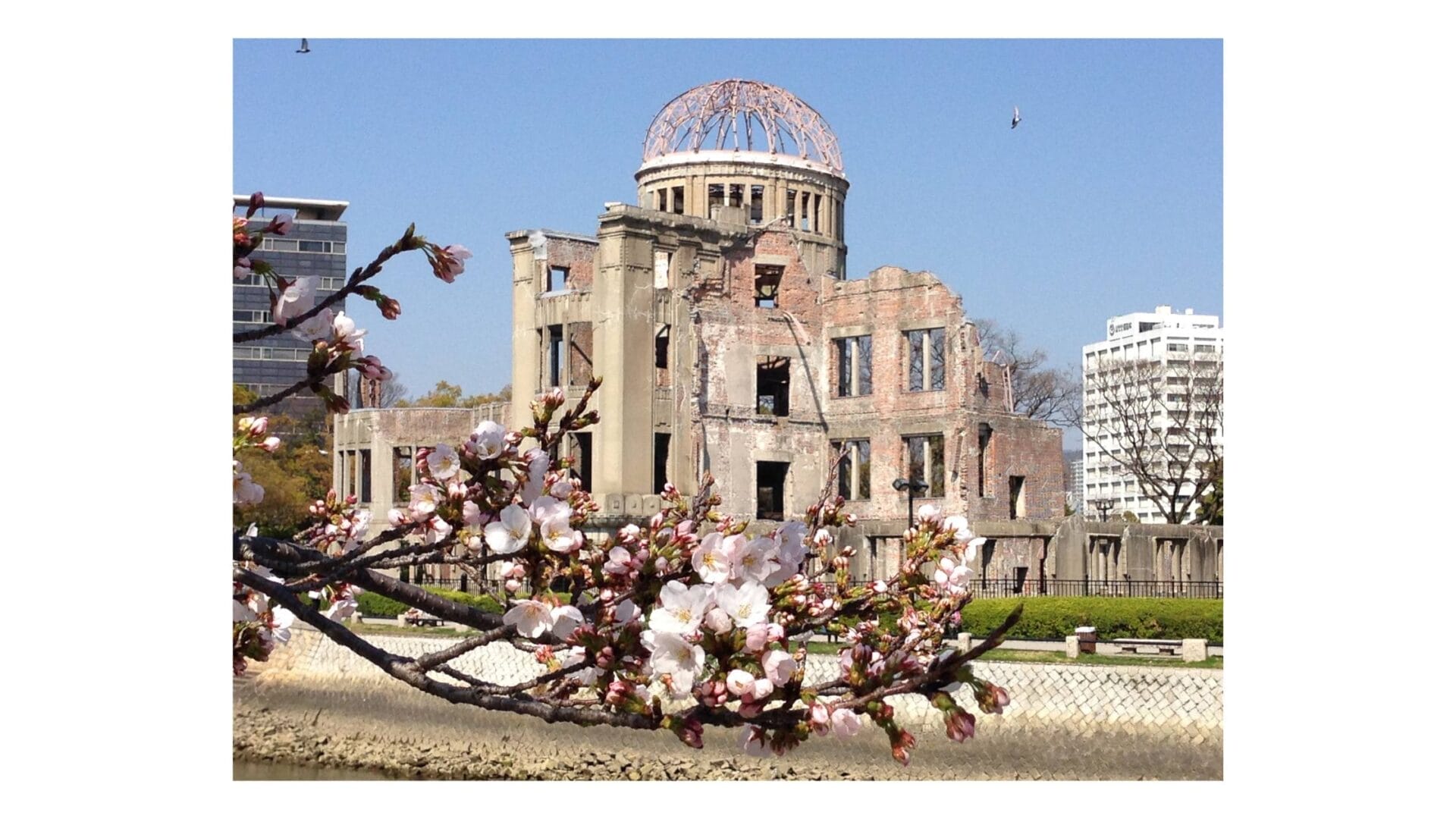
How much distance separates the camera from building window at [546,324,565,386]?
38.6 metres

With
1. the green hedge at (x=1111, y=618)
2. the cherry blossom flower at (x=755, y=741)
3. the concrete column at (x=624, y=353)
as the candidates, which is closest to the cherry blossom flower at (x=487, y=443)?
→ the cherry blossom flower at (x=755, y=741)

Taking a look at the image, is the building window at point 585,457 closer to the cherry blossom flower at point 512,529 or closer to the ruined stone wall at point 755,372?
the ruined stone wall at point 755,372

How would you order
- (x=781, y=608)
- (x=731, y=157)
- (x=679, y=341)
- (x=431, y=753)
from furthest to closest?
(x=731, y=157) → (x=679, y=341) → (x=431, y=753) → (x=781, y=608)

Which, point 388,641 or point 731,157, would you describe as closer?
point 388,641

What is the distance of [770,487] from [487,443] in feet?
113

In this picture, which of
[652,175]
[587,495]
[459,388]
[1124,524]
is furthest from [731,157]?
[587,495]

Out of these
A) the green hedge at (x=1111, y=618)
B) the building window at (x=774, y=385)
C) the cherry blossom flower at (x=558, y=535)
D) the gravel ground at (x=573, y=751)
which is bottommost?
the gravel ground at (x=573, y=751)

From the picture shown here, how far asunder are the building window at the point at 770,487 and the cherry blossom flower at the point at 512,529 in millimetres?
34170

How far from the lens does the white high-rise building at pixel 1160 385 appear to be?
40.5 m

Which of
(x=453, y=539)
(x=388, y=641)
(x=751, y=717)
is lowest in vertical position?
(x=388, y=641)

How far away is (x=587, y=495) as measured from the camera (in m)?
5.67

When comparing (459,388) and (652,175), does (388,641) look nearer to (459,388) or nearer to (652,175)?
(652,175)

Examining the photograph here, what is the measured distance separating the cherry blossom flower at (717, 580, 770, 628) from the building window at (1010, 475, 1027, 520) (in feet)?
108

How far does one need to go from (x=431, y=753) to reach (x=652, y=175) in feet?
67.4
